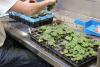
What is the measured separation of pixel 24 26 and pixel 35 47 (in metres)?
0.39

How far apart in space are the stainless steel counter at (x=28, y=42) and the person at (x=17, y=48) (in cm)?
9

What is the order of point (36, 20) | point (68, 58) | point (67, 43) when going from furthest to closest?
point (36, 20) < point (67, 43) < point (68, 58)

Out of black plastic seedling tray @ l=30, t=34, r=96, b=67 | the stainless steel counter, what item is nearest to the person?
the stainless steel counter

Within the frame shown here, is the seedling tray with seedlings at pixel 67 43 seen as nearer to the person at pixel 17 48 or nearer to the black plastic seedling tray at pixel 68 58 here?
the black plastic seedling tray at pixel 68 58

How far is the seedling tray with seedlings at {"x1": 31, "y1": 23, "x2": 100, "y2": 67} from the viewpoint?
1151 millimetres

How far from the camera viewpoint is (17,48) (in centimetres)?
162

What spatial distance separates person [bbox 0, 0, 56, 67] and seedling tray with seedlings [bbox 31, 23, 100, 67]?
18 centimetres

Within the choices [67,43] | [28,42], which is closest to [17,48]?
[28,42]

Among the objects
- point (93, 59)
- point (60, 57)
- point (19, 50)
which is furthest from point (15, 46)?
point (93, 59)

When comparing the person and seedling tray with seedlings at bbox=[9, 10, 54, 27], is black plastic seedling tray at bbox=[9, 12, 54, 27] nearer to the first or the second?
seedling tray with seedlings at bbox=[9, 10, 54, 27]

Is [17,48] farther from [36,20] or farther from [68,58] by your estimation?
[68,58]

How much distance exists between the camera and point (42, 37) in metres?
1.38

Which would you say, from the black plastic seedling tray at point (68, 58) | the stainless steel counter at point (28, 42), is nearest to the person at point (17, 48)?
the stainless steel counter at point (28, 42)

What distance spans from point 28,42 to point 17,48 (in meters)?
0.23
